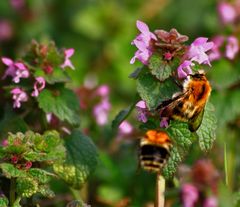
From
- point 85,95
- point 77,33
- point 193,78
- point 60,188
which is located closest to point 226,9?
point 85,95

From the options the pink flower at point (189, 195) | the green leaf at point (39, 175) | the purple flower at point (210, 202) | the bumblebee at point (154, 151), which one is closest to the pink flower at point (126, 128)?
the pink flower at point (189, 195)

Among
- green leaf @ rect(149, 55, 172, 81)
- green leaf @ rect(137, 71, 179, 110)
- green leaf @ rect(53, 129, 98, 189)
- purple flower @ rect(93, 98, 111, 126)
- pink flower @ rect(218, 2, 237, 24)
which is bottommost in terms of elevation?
green leaf @ rect(53, 129, 98, 189)

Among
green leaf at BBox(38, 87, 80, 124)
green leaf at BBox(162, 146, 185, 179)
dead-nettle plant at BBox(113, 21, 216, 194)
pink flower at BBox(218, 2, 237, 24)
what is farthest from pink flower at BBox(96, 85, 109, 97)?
green leaf at BBox(162, 146, 185, 179)

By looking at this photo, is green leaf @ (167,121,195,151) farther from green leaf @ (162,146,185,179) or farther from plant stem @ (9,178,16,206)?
plant stem @ (9,178,16,206)

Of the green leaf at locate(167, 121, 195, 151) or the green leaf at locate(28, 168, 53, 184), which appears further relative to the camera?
the green leaf at locate(167, 121, 195, 151)

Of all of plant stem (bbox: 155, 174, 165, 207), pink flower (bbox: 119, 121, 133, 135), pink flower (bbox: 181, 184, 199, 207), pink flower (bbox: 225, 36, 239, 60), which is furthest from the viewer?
pink flower (bbox: 225, 36, 239, 60)

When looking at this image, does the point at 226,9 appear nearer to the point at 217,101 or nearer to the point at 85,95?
the point at 217,101

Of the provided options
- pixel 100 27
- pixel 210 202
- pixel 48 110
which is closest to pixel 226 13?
pixel 210 202
